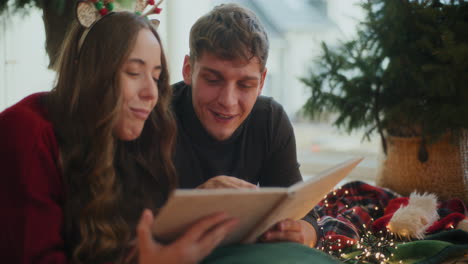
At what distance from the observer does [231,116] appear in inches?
50.9

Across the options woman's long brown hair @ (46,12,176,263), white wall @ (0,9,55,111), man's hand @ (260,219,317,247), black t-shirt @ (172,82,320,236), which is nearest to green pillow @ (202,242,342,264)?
man's hand @ (260,219,317,247)

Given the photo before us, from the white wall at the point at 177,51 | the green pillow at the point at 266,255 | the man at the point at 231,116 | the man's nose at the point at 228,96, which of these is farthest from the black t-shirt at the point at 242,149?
the white wall at the point at 177,51

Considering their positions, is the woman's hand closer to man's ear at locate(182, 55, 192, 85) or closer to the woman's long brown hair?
the woman's long brown hair

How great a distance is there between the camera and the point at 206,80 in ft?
4.18

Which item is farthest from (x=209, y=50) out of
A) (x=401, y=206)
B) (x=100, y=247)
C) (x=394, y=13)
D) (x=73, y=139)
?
(x=394, y=13)

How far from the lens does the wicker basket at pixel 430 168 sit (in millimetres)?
2170

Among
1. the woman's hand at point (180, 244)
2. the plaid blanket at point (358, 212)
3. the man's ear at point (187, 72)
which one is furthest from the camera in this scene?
the plaid blanket at point (358, 212)

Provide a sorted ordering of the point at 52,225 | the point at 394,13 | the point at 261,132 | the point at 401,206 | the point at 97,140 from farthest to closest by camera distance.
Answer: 1. the point at 394,13
2. the point at 401,206
3. the point at 261,132
4. the point at 97,140
5. the point at 52,225

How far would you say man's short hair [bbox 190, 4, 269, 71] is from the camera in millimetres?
1234

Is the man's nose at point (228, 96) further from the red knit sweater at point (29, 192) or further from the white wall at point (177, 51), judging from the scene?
the white wall at point (177, 51)

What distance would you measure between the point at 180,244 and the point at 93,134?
33cm

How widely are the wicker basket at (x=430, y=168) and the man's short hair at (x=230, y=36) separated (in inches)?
49.8

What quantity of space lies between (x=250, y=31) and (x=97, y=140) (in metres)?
0.52

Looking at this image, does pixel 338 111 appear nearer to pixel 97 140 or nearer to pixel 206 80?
pixel 206 80
